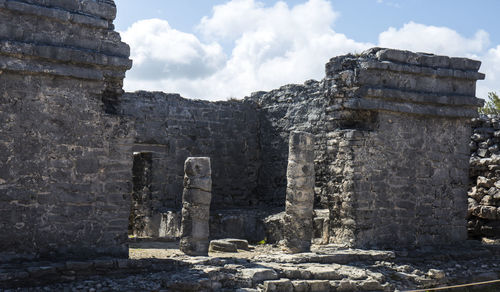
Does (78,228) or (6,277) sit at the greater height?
(78,228)

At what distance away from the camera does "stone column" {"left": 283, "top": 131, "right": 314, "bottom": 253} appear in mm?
10195

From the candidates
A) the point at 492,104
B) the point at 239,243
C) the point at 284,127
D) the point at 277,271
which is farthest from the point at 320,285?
the point at 492,104

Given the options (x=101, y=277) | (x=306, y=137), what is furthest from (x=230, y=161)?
(x=101, y=277)

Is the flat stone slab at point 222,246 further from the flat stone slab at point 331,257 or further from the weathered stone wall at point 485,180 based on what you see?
the weathered stone wall at point 485,180

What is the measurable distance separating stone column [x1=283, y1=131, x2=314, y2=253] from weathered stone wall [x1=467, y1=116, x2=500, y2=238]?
4.03 m

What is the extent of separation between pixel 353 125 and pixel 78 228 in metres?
4.78

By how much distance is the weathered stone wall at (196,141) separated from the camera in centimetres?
1403

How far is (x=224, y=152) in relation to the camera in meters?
15.2

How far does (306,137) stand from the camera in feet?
34.6

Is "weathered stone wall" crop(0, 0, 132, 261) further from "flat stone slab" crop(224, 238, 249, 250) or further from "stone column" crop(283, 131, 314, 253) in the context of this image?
"flat stone slab" crop(224, 238, 249, 250)

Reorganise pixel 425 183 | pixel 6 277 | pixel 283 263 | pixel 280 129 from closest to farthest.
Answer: pixel 6 277 < pixel 283 263 < pixel 425 183 < pixel 280 129

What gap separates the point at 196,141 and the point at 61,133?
21.5 ft

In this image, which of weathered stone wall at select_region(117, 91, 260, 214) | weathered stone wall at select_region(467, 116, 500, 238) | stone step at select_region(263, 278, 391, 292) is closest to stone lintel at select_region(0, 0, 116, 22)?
stone step at select_region(263, 278, 391, 292)

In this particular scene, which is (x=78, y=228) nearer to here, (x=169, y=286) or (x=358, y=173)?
(x=169, y=286)
